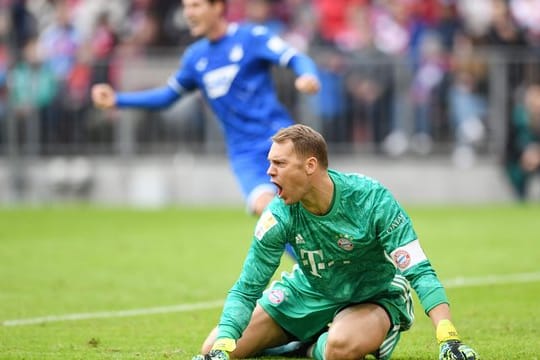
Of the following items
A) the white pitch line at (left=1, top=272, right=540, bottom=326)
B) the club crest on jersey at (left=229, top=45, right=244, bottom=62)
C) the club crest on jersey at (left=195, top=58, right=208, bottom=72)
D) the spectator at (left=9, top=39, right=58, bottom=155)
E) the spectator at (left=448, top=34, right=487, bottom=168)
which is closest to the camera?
the white pitch line at (left=1, top=272, right=540, bottom=326)

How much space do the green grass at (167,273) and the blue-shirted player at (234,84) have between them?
59.2 inches

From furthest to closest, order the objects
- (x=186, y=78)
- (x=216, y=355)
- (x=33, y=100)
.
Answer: (x=33, y=100) → (x=186, y=78) → (x=216, y=355)

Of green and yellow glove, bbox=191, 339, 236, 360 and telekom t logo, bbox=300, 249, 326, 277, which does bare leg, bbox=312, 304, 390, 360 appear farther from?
green and yellow glove, bbox=191, 339, 236, 360

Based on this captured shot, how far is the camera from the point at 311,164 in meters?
7.50

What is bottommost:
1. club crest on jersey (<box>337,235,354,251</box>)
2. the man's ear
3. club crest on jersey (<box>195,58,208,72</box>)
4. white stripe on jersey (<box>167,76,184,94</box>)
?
club crest on jersey (<box>337,235,354,251</box>)

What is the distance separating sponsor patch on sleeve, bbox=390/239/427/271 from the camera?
24.1 feet

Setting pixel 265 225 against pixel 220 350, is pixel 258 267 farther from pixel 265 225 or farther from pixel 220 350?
pixel 220 350

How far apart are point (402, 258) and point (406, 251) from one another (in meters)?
0.05

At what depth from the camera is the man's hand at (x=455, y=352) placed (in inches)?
274

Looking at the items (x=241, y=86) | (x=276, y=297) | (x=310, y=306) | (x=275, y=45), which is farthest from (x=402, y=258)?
(x=241, y=86)

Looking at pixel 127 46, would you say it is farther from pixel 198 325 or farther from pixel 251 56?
pixel 198 325

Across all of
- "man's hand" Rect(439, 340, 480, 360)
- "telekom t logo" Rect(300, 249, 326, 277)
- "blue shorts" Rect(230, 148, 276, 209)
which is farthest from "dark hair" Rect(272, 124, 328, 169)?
"blue shorts" Rect(230, 148, 276, 209)

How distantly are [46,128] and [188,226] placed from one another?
19.6 ft

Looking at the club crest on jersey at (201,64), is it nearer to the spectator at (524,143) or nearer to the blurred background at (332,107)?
the blurred background at (332,107)
